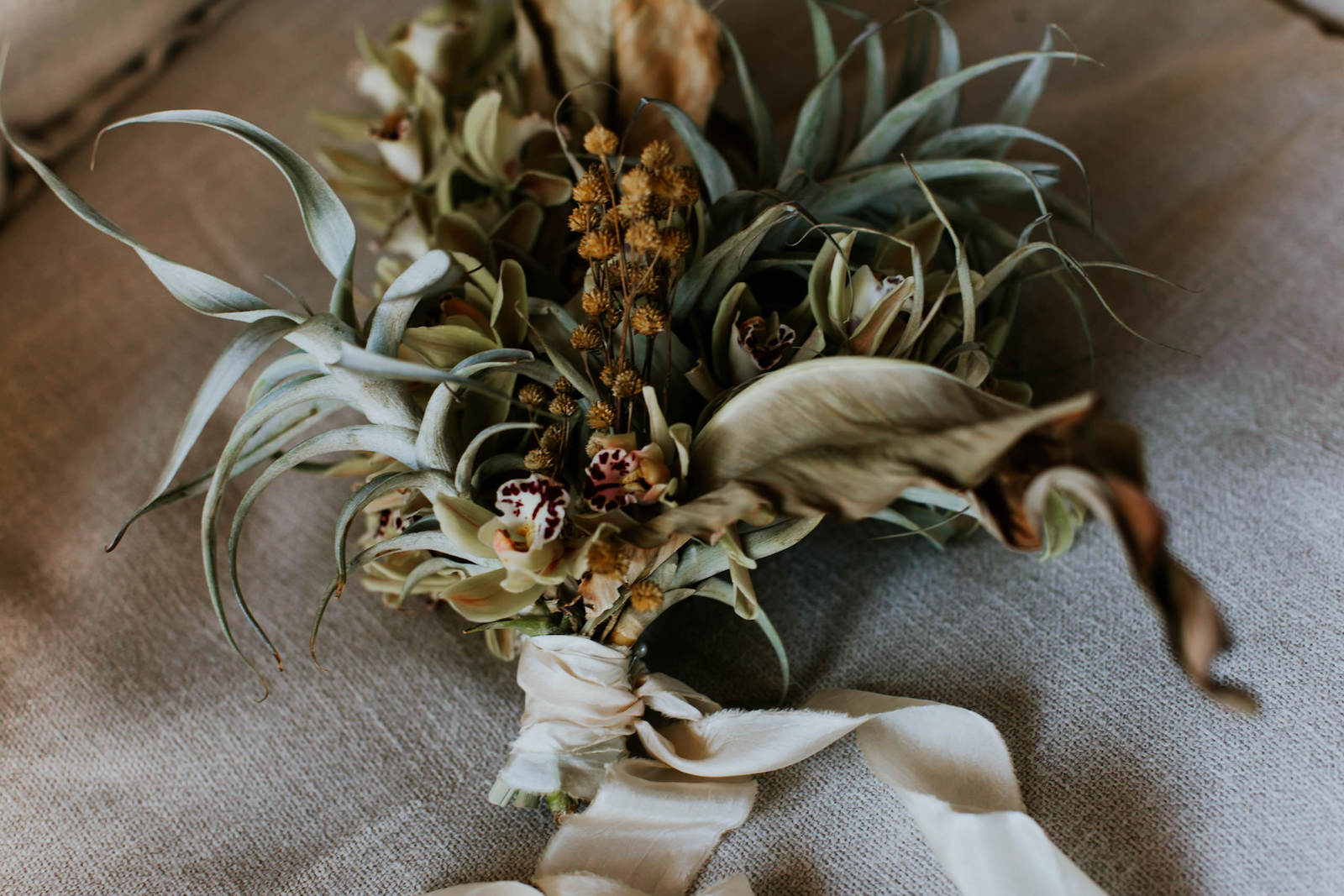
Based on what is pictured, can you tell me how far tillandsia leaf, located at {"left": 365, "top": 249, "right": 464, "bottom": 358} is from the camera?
1.32ft

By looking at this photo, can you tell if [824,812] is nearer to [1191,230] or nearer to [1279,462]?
[1279,462]

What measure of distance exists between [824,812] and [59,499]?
1.91 feet

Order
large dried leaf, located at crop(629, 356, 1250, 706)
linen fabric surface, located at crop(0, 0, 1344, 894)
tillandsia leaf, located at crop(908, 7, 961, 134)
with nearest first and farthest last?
large dried leaf, located at crop(629, 356, 1250, 706) < linen fabric surface, located at crop(0, 0, 1344, 894) < tillandsia leaf, located at crop(908, 7, 961, 134)

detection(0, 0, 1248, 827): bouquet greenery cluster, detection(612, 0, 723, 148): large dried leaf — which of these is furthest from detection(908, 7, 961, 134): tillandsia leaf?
detection(612, 0, 723, 148): large dried leaf

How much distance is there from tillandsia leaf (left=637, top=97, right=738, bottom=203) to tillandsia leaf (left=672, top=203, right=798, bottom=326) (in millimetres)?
60

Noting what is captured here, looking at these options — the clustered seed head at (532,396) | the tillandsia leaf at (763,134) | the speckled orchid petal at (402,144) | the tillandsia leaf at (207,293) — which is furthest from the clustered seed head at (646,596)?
the speckled orchid petal at (402,144)

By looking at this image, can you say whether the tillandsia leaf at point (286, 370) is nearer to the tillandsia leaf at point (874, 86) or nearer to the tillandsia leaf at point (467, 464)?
the tillandsia leaf at point (467, 464)

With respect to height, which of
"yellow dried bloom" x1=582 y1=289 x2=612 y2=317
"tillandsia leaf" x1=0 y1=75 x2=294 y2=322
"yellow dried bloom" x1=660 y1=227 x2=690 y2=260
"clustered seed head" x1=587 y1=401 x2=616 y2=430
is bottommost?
"clustered seed head" x1=587 y1=401 x2=616 y2=430

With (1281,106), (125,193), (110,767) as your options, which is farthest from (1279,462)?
(125,193)

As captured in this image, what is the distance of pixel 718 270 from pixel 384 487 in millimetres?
208

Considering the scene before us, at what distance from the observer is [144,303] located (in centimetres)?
73

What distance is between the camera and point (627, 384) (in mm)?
418

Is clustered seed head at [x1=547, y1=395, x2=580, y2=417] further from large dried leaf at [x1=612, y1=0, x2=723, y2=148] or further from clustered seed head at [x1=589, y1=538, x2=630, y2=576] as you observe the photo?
large dried leaf at [x1=612, y1=0, x2=723, y2=148]

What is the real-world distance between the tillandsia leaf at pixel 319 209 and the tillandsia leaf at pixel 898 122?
1.09ft
